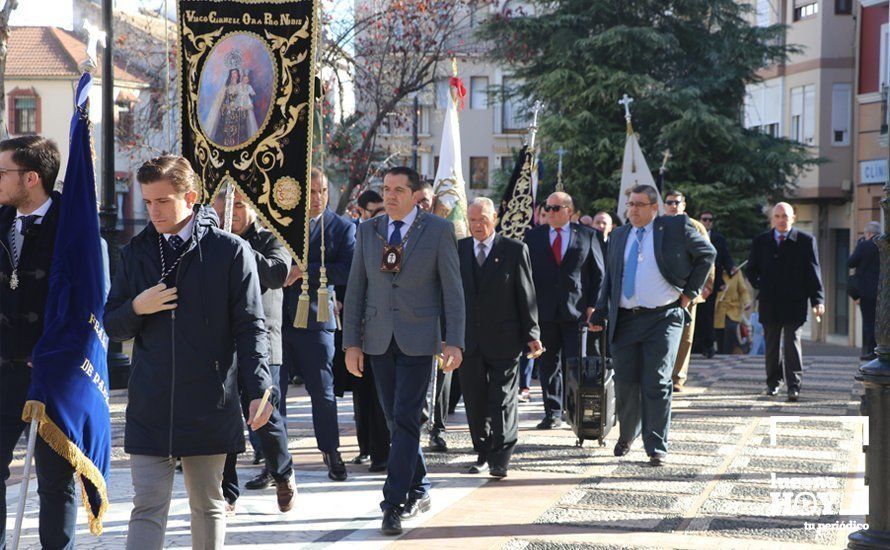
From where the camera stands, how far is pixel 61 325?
5.65m

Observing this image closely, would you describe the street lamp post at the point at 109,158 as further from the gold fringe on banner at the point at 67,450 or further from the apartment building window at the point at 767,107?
the apartment building window at the point at 767,107

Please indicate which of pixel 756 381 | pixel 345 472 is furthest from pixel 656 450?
pixel 756 381

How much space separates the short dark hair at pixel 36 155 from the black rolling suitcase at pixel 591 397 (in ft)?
17.2

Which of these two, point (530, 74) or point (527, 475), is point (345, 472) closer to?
point (527, 475)

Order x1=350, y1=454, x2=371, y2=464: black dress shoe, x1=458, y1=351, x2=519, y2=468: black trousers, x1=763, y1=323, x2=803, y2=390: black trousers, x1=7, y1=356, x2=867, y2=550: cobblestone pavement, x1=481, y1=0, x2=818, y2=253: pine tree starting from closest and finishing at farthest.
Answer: x1=7, y1=356, x2=867, y2=550: cobblestone pavement, x1=458, y1=351, x2=519, y2=468: black trousers, x1=350, y1=454, x2=371, y2=464: black dress shoe, x1=763, y1=323, x2=803, y2=390: black trousers, x1=481, y1=0, x2=818, y2=253: pine tree

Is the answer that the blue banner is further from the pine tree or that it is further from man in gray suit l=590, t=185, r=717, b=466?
the pine tree

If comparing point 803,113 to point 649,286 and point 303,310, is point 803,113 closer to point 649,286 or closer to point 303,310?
point 649,286

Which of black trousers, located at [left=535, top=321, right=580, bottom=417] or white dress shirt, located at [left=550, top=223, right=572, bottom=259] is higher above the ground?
white dress shirt, located at [left=550, top=223, right=572, bottom=259]

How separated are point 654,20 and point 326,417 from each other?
25.2 meters

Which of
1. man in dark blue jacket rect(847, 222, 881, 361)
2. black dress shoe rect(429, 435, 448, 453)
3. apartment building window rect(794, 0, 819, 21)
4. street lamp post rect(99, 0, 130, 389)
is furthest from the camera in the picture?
apartment building window rect(794, 0, 819, 21)

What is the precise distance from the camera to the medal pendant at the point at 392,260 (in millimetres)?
7395

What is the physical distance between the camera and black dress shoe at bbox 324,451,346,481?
8.59 m

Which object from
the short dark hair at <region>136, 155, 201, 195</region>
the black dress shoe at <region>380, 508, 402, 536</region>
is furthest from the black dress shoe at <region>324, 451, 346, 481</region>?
the short dark hair at <region>136, 155, 201, 195</region>

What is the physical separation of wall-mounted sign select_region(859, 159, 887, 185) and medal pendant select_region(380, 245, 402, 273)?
27018 millimetres
